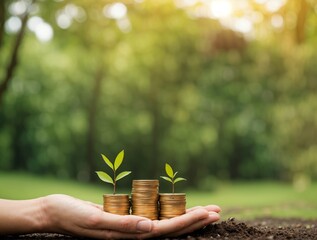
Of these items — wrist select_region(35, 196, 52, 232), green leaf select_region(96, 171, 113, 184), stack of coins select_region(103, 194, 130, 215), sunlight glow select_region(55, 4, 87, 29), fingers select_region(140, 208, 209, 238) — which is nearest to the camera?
fingers select_region(140, 208, 209, 238)

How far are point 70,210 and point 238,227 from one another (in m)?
1.51

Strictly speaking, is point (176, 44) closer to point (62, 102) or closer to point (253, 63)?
point (253, 63)

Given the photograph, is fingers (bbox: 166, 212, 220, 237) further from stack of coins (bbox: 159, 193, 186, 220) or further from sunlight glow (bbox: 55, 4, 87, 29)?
sunlight glow (bbox: 55, 4, 87, 29)

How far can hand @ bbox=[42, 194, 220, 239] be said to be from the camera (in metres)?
4.00

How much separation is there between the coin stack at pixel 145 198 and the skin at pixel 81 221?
0.71 feet

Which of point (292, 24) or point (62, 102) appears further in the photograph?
point (62, 102)

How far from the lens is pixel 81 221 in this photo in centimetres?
407

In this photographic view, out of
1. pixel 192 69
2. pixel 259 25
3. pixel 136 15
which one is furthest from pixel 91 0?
pixel 259 25

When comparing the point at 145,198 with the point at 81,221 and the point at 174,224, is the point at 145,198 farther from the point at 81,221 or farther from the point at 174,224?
the point at 81,221

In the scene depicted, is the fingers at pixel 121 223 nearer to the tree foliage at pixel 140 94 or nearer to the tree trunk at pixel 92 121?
the tree foliage at pixel 140 94

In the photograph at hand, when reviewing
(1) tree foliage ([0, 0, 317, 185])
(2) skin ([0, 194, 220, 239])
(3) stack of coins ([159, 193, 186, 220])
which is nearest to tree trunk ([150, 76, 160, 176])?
(1) tree foliage ([0, 0, 317, 185])

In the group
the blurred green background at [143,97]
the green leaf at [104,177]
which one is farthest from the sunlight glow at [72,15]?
the green leaf at [104,177]

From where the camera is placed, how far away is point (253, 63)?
30.0 m

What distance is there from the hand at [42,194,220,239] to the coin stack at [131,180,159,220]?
0.71 ft
